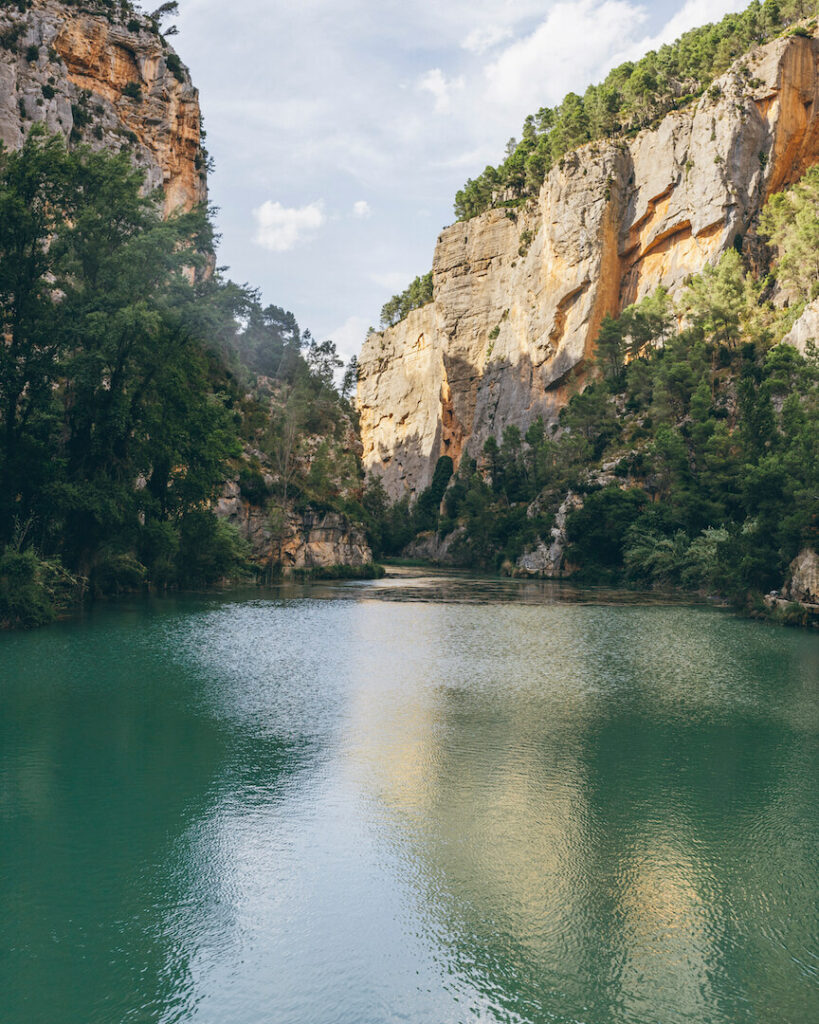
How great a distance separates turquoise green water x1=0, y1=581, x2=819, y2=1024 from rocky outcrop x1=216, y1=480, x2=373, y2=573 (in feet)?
105

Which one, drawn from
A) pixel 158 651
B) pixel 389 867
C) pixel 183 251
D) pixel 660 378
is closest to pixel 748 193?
pixel 660 378

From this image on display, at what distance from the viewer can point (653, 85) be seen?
228 ft

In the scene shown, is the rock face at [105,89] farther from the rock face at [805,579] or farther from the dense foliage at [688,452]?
the rock face at [805,579]

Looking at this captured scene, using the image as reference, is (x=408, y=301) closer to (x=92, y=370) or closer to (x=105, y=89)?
(x=105, y=89)

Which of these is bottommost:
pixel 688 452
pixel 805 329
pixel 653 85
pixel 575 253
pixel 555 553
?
pixel 555 553

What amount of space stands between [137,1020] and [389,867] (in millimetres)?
2355

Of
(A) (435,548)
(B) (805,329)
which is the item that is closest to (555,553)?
(B) (805,329)

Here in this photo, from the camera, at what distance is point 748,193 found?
58344mm

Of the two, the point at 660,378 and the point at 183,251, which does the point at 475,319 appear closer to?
the point at 660,378

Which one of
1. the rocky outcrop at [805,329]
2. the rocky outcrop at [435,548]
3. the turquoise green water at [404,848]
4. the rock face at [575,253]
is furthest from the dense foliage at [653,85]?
the turquoise green water at [404,848]

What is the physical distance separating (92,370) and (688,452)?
34.7 m

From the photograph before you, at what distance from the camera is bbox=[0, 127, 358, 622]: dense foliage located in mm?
20500

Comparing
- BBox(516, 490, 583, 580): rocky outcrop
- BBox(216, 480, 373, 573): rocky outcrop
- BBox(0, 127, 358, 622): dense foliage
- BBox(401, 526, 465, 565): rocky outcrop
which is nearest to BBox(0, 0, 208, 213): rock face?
BBox(216, 480, 373, 573): rocky outcrop

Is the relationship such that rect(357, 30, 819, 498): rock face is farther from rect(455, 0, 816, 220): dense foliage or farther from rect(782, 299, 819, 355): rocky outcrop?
rect(782, 299, 819, 355): rocky outcrop
